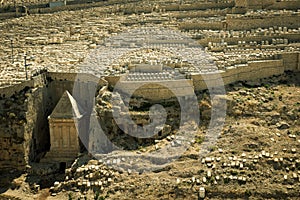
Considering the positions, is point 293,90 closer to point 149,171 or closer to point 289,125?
point 289,125

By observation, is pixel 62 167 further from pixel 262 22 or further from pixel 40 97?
pixel 262 22

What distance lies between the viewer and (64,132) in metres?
19.9

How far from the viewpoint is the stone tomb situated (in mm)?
19719

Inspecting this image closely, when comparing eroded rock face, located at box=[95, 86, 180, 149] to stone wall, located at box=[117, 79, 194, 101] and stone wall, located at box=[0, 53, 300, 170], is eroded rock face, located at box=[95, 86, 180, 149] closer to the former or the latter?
stone wall, located at box=[117, 79, 194, 101]

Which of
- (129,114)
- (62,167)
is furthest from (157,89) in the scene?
(62,167)

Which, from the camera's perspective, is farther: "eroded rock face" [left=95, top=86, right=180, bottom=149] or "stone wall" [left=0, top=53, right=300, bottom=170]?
"stone wall" [left=0, top=53, right=300, bottom=170]

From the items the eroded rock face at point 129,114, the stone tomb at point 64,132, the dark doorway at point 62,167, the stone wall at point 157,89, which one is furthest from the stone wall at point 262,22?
the dark doorway at point 62,167

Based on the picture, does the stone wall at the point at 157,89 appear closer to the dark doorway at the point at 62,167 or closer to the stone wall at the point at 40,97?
the stone wall at the point at 40,97

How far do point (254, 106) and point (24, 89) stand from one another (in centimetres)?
861

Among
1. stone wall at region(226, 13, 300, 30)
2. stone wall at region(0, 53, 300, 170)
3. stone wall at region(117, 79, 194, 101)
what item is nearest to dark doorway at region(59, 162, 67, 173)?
stone wall at region(0, 53, 300, 170)

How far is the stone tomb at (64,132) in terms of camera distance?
Result: 64.7 ft

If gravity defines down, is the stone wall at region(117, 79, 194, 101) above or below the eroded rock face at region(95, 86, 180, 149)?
above

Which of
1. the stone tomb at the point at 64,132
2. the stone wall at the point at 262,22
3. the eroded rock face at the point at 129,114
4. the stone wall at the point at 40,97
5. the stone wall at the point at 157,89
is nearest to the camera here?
the eroded rock face at the point at 129,114

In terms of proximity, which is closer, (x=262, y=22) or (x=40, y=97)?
(x=40, y=97)
